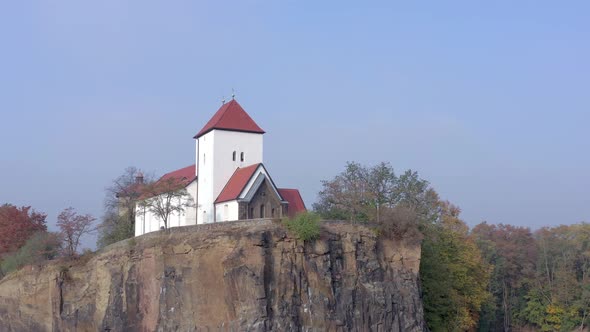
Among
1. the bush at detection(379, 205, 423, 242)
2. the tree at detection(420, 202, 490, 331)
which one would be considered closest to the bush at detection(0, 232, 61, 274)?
the bush at detection(379, 205, 423, 242)

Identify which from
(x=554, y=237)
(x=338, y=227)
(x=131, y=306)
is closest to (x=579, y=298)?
(x=554, y=237)

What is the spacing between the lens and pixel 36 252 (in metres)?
47.3

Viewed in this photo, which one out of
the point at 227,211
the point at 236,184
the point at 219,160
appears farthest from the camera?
the point at 219,160

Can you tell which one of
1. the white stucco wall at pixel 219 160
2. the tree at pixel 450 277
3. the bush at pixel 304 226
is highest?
the white stucco wall at pixel 219 160

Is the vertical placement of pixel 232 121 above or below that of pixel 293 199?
above

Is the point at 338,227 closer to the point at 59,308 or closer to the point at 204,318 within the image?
the point at 204,318

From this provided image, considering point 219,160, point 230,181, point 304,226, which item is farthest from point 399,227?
point 219,160

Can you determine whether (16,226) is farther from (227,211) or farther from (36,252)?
(227,211)

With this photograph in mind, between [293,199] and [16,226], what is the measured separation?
21.2 metres

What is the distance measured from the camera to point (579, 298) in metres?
56.6

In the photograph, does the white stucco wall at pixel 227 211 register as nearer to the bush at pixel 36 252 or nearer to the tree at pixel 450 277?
the bush at pixel 36 252

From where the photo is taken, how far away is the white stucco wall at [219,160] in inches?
1800

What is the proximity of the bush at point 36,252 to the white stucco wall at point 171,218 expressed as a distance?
5409 mm

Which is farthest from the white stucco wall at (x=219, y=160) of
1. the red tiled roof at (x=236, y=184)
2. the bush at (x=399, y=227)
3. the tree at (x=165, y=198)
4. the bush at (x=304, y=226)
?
the bush at (x=399, y=227)
